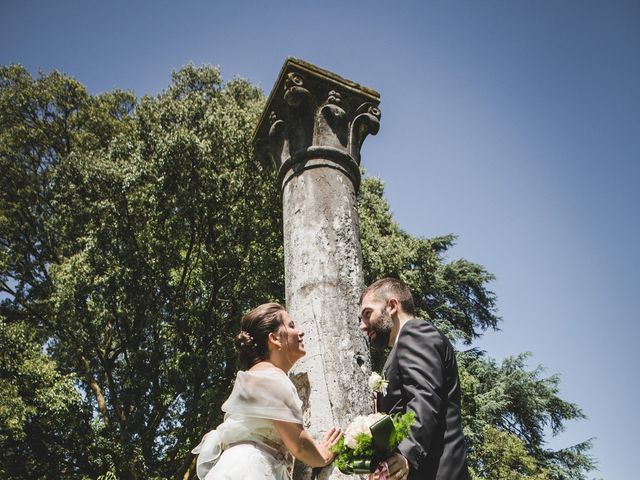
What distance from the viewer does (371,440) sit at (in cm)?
196

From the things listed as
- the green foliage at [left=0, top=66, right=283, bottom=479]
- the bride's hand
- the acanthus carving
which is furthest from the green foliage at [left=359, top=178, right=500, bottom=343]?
the bride's hand

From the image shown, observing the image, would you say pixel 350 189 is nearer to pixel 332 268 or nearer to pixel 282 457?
pixel 332 268

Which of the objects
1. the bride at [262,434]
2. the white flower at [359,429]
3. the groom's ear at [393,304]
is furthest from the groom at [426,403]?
the bride at [262,434]

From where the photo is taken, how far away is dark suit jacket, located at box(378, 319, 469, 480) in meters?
1.95

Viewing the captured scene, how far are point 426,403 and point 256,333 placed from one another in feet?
4.25

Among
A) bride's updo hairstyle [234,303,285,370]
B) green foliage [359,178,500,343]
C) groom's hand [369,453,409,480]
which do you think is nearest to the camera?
groom's hand [369,453,409,480]

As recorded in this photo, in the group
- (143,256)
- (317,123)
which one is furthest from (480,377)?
(317,123)

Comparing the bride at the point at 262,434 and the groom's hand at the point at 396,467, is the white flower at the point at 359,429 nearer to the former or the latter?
the groom's hand at the point at 396,467

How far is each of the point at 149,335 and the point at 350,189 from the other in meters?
10.3

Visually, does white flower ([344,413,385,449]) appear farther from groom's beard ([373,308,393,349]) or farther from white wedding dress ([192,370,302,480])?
groom's beard ([373,308,393,349])

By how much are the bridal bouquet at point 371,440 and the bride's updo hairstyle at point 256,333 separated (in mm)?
996

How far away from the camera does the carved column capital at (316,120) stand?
159 inches

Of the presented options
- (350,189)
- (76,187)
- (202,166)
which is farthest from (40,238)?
(350,189)

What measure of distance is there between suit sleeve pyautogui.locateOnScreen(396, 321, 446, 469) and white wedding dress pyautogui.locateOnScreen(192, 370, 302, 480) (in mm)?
665
